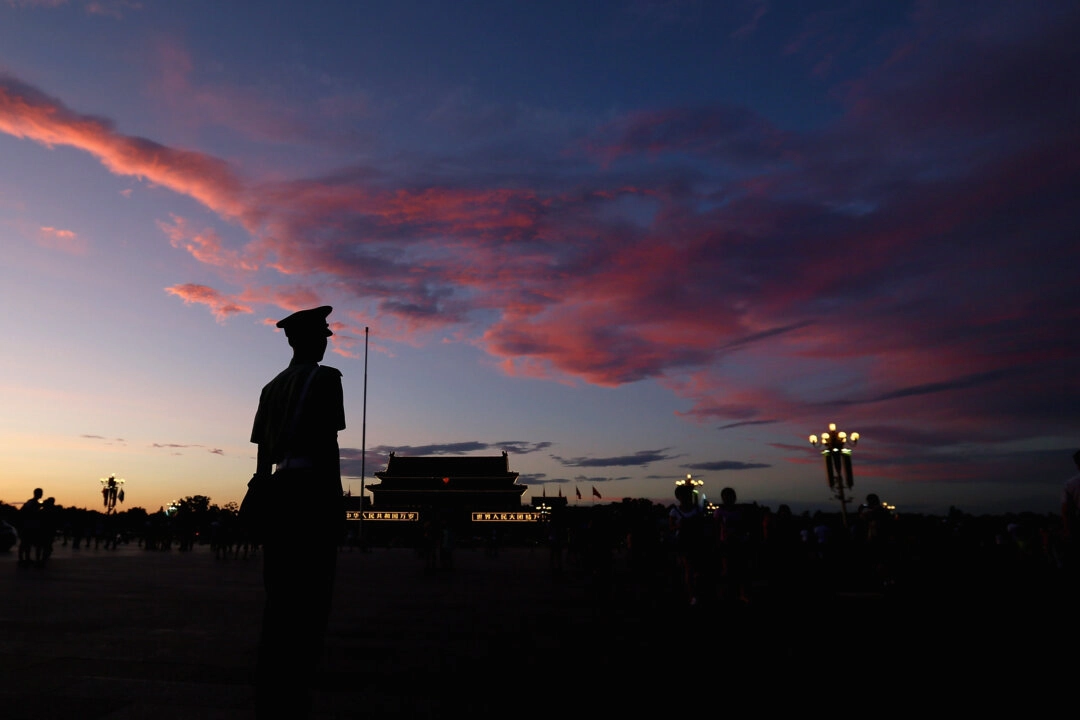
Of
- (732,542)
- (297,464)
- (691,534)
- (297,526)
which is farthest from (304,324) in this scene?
(732,542)

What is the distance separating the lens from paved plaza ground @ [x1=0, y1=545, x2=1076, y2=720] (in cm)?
412

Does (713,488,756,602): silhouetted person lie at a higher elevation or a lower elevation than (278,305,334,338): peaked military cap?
lower

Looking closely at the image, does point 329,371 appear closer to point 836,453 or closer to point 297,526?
point 297,526

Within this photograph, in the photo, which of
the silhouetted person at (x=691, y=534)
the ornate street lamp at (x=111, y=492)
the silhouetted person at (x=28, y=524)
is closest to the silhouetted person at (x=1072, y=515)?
the silhouetted person at (x=691, y=534)

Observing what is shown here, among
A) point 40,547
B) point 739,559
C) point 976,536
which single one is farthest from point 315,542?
point 976,536

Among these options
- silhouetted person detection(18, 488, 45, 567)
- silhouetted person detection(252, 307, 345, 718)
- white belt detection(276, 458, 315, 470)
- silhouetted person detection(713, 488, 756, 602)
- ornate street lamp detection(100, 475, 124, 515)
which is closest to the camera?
silhouetted person detection(252, 307, 345, 718)

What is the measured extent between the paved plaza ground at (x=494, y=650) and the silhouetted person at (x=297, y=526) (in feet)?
3.44

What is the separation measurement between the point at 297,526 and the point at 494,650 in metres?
3.60

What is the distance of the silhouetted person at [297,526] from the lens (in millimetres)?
2992

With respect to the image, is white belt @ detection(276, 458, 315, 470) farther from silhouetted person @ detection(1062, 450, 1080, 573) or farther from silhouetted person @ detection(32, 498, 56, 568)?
silhouetted person @ detection(32, 498, 56, 568)

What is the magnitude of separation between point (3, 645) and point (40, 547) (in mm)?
13358

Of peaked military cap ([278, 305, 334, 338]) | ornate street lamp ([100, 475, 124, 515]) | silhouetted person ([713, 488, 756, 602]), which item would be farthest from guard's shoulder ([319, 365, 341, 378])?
ornate street lamp ([100, 475, 124, 515])

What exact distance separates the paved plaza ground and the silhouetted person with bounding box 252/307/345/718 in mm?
1048

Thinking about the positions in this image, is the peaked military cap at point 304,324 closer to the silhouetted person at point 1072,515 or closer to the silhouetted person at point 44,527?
the silhouetted person at point 1072,515
